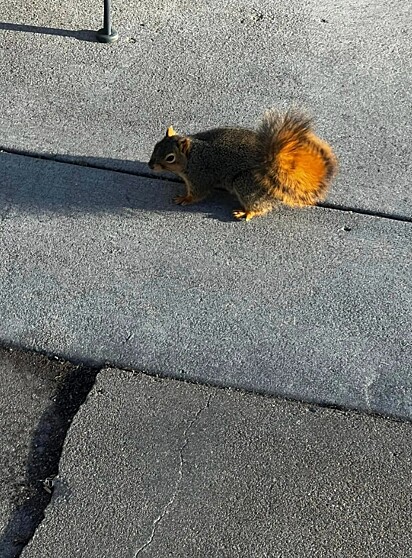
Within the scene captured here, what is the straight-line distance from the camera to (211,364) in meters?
3.75

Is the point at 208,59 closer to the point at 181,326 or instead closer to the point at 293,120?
the point at 293,120

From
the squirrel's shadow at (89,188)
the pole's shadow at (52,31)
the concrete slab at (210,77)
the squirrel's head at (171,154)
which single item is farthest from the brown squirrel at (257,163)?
the pole's shadow at (52,31)

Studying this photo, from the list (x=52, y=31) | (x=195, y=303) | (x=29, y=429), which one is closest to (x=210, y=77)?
(x=52, y=31)

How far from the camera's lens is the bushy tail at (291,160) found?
13.9ft

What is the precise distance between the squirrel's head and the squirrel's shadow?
163 millimetres

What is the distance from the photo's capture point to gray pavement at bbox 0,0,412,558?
3.24m

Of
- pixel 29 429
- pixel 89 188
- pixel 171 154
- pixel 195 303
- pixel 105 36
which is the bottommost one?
pixel 29 429

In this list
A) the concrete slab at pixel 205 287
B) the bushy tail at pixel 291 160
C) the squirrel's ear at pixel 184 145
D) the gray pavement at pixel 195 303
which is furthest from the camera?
the squirrel's ear at pixel 184 145

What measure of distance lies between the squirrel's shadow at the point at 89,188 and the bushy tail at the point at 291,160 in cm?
34

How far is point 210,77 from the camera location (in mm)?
5398

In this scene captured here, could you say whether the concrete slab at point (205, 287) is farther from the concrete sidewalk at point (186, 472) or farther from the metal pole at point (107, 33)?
the metal pole at point (107, 33)

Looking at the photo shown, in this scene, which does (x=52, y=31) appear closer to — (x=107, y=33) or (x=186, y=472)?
(x=107, y=33)

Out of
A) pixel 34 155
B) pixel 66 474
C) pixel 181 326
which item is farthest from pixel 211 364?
pixel 34 155

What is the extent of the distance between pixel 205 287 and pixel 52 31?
248 centimetres
